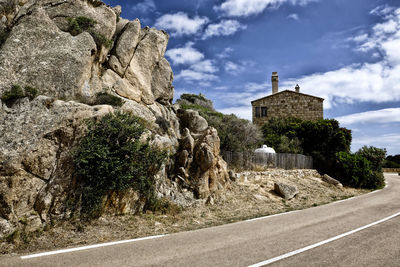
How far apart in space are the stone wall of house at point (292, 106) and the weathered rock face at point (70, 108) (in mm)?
21811

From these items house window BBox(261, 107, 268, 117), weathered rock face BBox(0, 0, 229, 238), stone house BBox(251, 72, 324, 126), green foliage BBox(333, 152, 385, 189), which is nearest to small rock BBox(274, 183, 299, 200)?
weathered rock face BBox(0, 0, 229, 238)

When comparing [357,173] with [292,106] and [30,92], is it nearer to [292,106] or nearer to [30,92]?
[292,106]

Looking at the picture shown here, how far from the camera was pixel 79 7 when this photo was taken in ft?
47.0

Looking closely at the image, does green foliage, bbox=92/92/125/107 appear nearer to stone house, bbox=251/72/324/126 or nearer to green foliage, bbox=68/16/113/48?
green foliage, bbox=68/16/113/48

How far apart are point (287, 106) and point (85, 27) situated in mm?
29006

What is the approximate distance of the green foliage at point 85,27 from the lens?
12.8 metres

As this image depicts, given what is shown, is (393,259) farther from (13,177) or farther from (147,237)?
(13,177)

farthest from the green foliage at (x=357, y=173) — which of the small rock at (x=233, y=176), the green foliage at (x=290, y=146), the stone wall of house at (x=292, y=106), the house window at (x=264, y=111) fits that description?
the house window at (x=264, y=111)

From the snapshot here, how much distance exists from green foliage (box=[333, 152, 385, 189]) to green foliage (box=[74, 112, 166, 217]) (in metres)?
19.5

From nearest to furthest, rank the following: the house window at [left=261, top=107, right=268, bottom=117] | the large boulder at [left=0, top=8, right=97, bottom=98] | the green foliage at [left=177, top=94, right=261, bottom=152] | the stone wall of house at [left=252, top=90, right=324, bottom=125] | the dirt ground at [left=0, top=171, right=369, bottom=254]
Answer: the dirt ground at [left=0, top=171, right=369, bottom=254], the large boulder at [left=0, top=8, right=97, bottom=98], the green foliage at [left=177, top=94, right=261, bottom=152], the stone wall of house at [left=252, top=90, right=324, bottom=125], the house window at [left=261, top=107, right=268, bottom=117]

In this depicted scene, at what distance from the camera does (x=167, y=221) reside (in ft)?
29.9

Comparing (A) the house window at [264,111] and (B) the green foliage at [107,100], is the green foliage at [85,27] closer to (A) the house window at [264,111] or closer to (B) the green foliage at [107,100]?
(B) the green foliage at [107,100]

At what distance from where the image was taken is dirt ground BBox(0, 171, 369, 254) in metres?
6.61

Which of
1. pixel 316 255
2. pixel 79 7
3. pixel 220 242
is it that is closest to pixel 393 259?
pixel 316 255
